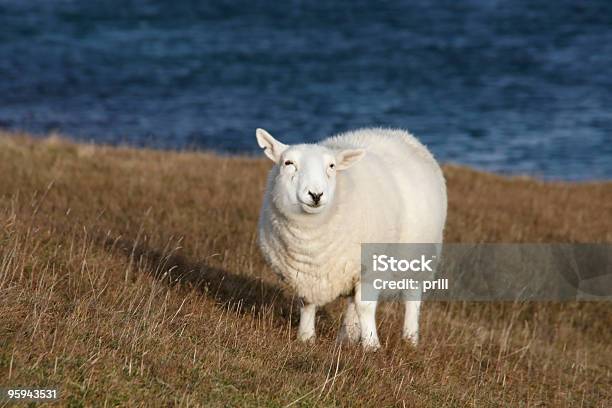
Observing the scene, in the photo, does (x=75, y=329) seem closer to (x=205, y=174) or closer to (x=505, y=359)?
(x=505, y=359)

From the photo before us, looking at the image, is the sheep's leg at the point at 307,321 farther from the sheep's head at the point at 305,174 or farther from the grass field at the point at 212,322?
the sheep's head at the point at 305,174

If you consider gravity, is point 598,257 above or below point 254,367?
below

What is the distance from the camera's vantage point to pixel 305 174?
6.91 metres

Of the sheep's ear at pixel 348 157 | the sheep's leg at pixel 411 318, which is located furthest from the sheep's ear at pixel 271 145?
the sheep's leg at pixel 411 318

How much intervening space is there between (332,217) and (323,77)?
35423 millimetres

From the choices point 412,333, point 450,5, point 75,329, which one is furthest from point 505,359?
point 450,5

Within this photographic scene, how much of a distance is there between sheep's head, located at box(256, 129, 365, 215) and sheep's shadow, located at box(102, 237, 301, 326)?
1425mm

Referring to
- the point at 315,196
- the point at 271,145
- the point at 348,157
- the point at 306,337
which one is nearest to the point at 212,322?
the point at 306,337

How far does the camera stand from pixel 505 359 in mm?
8719

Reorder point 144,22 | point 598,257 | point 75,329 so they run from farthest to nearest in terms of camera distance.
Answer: point 144,22 < point 598,257 < point 75,329

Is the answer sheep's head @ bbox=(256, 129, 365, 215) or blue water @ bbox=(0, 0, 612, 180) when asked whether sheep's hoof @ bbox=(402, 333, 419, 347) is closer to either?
sheep's head @ bbox=(256, 129, 365, 215)

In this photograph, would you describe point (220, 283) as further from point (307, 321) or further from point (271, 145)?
point (271, 145)

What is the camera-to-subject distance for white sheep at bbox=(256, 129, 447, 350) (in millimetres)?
7062

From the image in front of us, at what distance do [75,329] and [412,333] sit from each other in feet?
11.5
